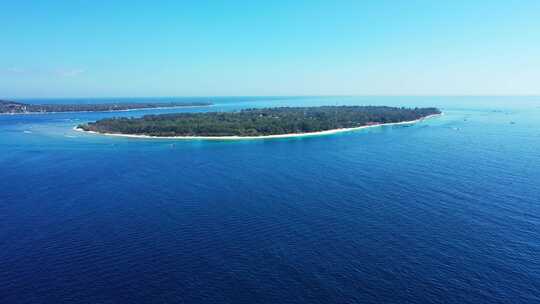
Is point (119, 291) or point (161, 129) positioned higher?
point (161, 129)

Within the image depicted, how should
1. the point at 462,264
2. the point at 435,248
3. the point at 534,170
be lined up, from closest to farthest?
the point at 462,264 < the point at 435,248 < the point at 534,170

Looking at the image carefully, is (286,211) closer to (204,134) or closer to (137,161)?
(137,161)

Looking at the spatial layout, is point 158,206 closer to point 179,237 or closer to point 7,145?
point 179,237

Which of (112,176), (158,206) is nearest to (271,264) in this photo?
(158,206)

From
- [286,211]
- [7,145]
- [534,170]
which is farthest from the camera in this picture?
[7,145]

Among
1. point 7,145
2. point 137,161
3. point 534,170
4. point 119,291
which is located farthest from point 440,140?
point 7,145

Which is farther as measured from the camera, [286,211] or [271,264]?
[286,211]
